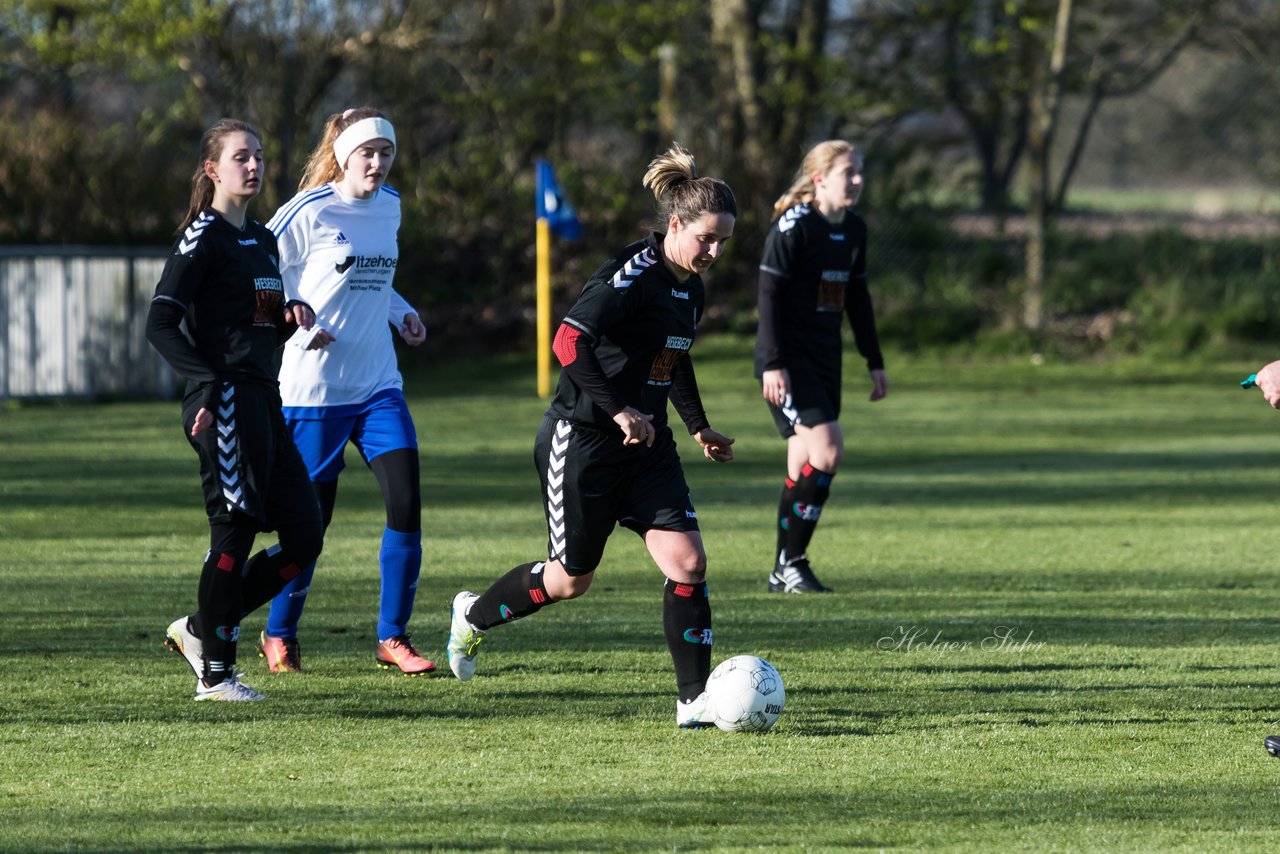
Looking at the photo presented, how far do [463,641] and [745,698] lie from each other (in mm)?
1196

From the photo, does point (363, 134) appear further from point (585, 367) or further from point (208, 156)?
point (585, 367)

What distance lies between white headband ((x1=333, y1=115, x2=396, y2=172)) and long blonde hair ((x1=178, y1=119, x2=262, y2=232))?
52 centimetres

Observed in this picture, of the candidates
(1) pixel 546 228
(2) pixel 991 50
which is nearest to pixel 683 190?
(1) pixel 546 228

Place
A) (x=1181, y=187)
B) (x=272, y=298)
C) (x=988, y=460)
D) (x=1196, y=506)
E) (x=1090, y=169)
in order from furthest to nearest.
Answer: (x=1090, y=169) → (x=1181, y=187) → (x=988, y=460) → (x=1196, y=506) → (x=272, y=298)

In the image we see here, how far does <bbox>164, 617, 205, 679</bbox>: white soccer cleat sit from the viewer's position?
6016mm

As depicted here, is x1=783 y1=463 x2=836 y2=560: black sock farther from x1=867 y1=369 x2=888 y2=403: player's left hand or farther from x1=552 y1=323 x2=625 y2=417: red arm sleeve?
x1=552 y1=323 x2=625 y2=417: red arm sleeve

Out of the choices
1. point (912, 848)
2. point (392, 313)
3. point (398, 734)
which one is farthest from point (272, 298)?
point (912, 848)

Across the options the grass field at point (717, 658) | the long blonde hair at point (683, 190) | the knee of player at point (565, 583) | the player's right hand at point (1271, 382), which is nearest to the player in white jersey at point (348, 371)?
the grass field at point (717, 658)

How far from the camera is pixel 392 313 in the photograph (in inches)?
278

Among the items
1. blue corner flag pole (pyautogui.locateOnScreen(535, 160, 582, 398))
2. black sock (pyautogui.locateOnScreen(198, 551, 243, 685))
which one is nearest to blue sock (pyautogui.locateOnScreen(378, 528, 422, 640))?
black sock (pyautogui.locateOnScreen(198, 551, 243, 685))

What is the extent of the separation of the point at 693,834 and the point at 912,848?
53 cm

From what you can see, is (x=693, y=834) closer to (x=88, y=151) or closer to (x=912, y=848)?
(x=912, y=848)

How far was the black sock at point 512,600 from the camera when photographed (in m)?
6.14

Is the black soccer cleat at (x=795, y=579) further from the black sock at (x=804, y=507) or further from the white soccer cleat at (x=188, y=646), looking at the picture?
the white soccer cleat at (x=188, y=646)
